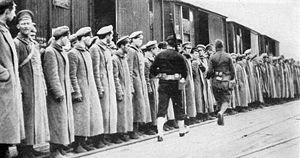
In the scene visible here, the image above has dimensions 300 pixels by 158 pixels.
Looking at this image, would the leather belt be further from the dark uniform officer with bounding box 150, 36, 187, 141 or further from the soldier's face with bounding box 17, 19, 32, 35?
the soldier's face with bounding box 17, 19, 32, 35

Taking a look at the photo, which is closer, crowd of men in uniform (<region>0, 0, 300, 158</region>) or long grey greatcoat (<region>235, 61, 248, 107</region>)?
crowd of men in uniform (<region>0, 0, 300, 158</region>)

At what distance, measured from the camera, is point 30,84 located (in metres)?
3.54

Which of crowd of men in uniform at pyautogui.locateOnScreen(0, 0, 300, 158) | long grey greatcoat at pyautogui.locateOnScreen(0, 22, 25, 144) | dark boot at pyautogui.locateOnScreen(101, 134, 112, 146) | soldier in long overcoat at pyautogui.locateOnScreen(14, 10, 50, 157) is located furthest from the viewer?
dark boot at pyautogui.locateOnScreen(101, 134, 112, 146)

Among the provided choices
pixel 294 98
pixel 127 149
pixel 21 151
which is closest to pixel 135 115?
pixel 127 149

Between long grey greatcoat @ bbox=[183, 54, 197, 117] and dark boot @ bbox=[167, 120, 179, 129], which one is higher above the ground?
long grey greatcoat @ bbox=[183, 54, 197, 117]

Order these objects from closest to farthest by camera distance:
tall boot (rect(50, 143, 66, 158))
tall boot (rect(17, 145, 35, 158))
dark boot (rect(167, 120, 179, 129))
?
1. tall boot (rect(17, 145, 35, 158))
2. tall boot (rect(50, 143, 66, 158))
3. dark boot (rect(167, 120, 179, 129))

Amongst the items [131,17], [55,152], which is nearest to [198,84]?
[131,17]

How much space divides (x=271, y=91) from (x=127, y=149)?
715cm

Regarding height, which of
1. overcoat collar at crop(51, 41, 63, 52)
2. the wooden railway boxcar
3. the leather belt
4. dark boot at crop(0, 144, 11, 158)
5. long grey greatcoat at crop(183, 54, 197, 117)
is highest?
the wooden railway boxcar

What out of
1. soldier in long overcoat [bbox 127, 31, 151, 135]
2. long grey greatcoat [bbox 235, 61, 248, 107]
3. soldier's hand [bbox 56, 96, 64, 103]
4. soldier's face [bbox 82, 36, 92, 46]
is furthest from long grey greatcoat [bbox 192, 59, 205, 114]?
soldier's hand [bbox 56, 96, 64, 103]

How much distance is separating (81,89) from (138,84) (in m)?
1.18

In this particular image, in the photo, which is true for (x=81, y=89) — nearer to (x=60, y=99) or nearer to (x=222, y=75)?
(x=60, y=99)

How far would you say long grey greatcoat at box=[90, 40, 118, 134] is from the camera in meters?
4.56

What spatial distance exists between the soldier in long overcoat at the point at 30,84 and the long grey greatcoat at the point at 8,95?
1.54ft
